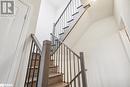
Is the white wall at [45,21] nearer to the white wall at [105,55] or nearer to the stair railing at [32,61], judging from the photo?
the white wall at [105,55]

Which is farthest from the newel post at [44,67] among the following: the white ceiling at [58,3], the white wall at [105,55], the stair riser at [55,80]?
the white ceiling at [58,3]

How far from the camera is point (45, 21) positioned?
5.40 meters

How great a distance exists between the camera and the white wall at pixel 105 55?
3.83 metres

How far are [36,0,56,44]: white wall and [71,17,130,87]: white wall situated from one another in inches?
51.4

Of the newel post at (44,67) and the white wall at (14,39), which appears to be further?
the white wall at (14,39)

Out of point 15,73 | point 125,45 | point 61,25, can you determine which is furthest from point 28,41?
point 61,25

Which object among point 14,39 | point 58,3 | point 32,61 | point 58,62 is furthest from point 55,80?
point 58,3

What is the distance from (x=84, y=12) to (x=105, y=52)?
1.53 meters

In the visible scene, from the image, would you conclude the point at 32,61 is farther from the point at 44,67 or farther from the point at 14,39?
the point at 44,67

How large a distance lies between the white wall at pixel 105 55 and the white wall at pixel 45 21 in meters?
1.31

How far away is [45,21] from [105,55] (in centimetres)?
281

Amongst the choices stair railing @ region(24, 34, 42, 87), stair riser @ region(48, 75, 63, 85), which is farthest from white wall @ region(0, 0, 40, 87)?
stair riser @ region(48, 75, 63, 85)

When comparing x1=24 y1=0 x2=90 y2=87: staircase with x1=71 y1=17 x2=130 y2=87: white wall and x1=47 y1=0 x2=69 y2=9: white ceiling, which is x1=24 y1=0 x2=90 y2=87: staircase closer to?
x1=71 y1=17 x2=130 y2=87: white wall

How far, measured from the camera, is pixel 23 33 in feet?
6.37
